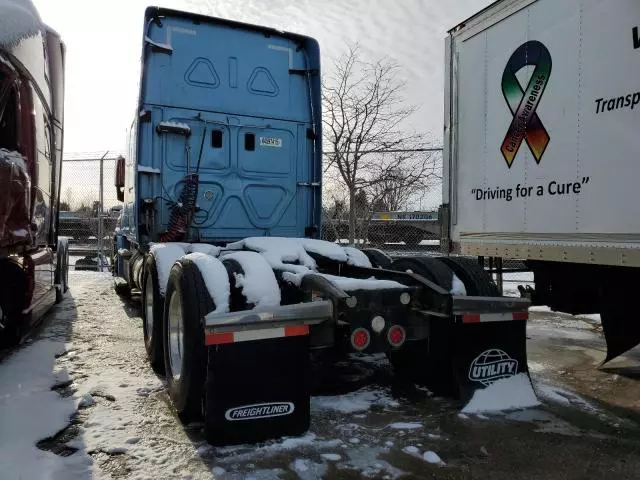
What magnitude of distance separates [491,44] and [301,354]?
3964mm

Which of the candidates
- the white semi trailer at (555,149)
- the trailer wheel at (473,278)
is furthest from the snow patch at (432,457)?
the white semi trailer at (555,149)

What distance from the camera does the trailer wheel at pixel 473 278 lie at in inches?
176

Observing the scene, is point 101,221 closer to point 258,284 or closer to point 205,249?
point 205,249

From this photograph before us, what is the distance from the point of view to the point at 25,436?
3.44m

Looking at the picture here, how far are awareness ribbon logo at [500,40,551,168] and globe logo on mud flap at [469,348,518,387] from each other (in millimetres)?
1855

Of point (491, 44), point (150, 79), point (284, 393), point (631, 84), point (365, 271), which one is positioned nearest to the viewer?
point (284, 393)

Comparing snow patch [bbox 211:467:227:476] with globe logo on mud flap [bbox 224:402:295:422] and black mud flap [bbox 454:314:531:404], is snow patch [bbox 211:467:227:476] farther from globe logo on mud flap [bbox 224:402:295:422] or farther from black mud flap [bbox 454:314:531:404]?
black mud flap [bbox 454:314:531:404]

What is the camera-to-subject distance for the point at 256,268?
384 centimetres

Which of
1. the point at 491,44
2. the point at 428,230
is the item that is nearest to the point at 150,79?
the point at 491,44

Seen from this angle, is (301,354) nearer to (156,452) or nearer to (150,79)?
(156,452)

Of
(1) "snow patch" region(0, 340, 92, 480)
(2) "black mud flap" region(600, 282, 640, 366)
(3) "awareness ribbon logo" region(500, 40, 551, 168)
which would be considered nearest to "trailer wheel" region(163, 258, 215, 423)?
(1) "snow patch" region(0, 340, 92, 480)

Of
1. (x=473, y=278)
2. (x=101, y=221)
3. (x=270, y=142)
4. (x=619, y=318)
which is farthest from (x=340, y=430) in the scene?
(x=101, y=221)

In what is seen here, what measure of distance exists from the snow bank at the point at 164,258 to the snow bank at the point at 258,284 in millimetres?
1354

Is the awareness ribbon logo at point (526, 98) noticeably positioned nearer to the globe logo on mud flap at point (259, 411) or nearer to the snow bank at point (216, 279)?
the snow bank at point (216, 279)
